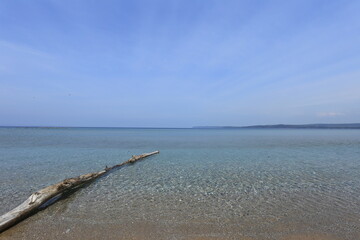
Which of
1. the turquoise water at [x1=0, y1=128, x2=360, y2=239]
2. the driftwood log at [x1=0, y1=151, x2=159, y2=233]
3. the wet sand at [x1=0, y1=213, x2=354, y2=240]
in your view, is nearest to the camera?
the wet sand at [x1=0, y1=213, x2=354, y2=240]

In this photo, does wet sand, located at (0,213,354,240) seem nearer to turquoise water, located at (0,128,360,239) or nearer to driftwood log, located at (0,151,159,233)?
turquoise water, located at (0,128,360,239)

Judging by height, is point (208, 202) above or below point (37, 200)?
below


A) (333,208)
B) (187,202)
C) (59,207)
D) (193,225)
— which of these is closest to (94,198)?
(59,207)

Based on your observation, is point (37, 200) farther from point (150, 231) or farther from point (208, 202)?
point (208, 202)

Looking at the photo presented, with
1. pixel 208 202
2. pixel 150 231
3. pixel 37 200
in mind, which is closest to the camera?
pixel 150 231

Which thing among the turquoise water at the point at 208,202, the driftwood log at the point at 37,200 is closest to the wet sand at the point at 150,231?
the turquoise water at the point at 208,202

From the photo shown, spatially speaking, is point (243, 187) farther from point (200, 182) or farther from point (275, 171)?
point (275, 171)

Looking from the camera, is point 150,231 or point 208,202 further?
point 208,202

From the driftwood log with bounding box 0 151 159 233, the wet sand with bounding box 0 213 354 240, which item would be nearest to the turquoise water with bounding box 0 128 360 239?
the wet sand with bounding box 0 213 354 240

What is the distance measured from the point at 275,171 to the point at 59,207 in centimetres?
1141

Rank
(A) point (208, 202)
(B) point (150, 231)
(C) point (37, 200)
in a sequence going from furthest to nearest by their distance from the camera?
(A) point (208, 202)
(C) point (37, 200)
(B) point (150, 231)

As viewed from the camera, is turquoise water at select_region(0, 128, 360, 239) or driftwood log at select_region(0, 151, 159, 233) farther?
turquoise water at select_region(0, 128, 360, 239)

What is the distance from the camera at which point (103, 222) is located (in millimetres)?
5598

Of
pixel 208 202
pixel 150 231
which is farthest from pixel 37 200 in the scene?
pixel 208 202
